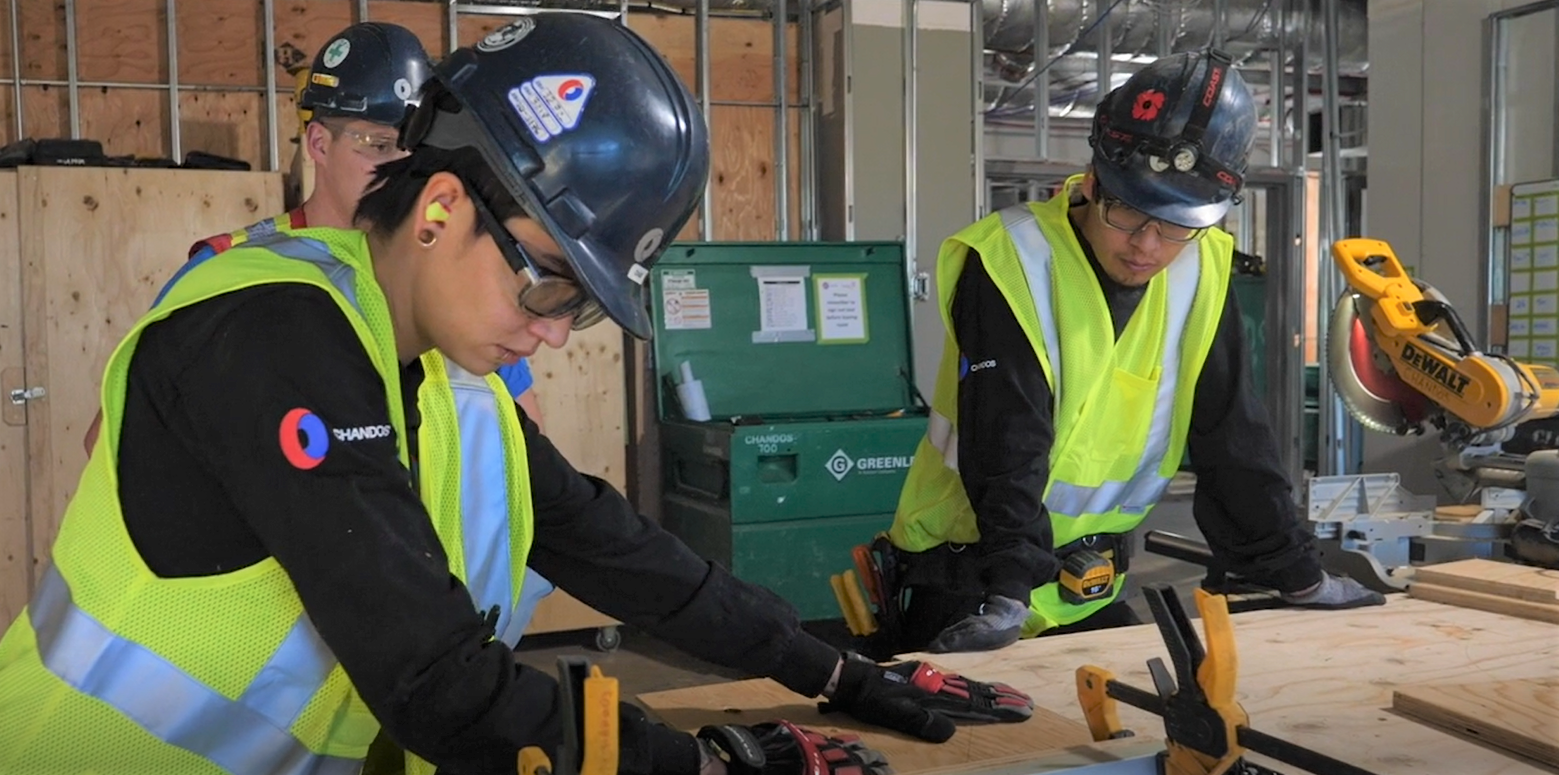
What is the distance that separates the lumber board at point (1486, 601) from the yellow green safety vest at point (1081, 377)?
46 centimetres

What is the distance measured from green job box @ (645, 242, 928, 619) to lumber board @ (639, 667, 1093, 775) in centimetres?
357

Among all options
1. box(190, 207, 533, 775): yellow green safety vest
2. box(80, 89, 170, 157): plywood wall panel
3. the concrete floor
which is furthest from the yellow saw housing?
box(80, 89, 170, 157): plywood wall panel

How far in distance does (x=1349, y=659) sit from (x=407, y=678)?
1373 millimetres

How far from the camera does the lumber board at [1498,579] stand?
2229 mm

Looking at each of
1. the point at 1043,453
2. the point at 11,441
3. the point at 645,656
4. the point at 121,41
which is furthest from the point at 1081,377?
the point at 121,41

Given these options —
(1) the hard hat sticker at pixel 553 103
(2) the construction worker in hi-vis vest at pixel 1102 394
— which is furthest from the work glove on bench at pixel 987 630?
(1) the hard hat sticker at pixel 553 103

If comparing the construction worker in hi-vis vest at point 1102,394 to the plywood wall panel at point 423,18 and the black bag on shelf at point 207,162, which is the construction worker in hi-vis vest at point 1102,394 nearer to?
the black bag on shelf at point 207,162

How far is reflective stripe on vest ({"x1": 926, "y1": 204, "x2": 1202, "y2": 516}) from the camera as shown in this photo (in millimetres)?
2350

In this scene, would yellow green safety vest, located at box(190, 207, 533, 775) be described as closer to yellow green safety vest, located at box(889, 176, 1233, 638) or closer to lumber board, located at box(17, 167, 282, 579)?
yellow green safety vest, located at box(889, 176, 1233, 638)

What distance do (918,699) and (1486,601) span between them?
114 centimetres

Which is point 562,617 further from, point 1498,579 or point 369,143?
point 1498,579

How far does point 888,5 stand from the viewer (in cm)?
656

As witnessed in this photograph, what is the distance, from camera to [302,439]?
3.73 ft

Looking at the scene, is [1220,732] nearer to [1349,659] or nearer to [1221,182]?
[1349,659]
